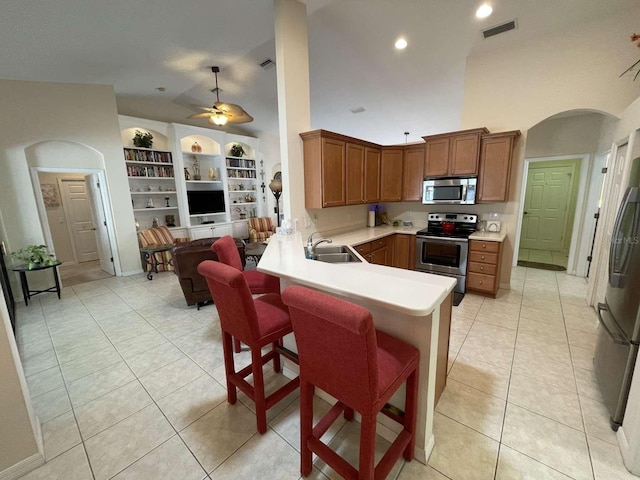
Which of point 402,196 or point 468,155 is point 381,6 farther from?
point 402,196

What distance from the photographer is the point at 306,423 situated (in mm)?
1330

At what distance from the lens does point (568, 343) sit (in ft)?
8.37

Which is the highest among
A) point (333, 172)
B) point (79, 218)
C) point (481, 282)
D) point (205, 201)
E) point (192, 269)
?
point (333, 172)

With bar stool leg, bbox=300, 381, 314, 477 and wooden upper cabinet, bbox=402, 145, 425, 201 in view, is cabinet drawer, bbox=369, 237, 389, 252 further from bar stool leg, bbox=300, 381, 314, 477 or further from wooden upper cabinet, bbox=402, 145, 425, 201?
bar stool leg, bbox=300, 381, 314, 477

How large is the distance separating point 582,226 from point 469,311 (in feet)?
9.60

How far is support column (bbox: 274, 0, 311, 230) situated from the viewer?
9.37 feet

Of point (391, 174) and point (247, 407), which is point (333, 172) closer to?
point (391, 174)

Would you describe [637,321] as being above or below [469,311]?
above

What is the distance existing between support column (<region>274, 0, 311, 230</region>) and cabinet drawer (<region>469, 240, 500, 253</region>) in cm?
237

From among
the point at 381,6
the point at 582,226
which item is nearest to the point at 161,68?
the point at 381,6

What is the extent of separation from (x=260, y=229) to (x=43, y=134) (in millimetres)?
4476

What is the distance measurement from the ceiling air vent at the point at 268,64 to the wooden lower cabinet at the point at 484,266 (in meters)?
4.12

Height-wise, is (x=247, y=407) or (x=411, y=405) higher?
(x=411, y=405)

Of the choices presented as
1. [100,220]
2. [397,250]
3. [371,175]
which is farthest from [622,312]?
[100,220]
